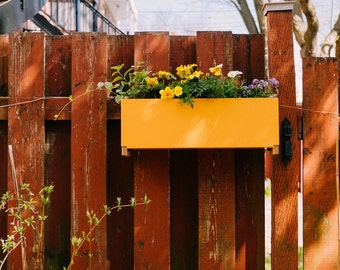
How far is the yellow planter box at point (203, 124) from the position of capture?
7.36 ft

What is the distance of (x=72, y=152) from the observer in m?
2.55

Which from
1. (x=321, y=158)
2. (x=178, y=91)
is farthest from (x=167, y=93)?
(x=321, y=158)

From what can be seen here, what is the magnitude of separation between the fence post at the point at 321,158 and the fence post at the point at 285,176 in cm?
7

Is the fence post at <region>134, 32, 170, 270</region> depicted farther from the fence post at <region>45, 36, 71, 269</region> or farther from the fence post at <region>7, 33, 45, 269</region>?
the fence post at <region>7, 33, 45, 269</region>

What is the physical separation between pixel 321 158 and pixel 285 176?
0.72 ft

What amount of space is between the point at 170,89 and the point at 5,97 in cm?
98

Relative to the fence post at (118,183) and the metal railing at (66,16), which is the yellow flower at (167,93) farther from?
the metal railing at (66,16)

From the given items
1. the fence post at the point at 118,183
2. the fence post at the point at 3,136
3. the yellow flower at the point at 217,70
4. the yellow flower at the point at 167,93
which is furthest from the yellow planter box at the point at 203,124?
the fence post at the point at 3,136

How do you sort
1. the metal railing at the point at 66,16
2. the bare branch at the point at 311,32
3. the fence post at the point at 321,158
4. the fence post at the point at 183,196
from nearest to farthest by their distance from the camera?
the fence post at the point at 321,158
the fence post at the point at 183,196
the bare branch at the point at 311,32
the metal railing at the point at 66,16

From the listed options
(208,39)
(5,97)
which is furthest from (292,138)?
(5,97)

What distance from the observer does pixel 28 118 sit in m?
2.56

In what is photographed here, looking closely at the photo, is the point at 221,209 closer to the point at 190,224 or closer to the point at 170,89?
the point at 190,224

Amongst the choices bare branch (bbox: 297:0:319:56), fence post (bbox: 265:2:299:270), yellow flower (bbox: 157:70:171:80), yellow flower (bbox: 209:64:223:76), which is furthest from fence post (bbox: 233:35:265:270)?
bare branch (bbox: 297:0:319:56)

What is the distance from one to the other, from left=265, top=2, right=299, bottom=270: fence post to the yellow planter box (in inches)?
10.7
